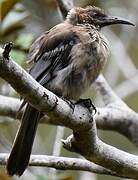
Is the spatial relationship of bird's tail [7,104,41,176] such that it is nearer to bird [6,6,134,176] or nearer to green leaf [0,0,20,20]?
bird [6,6,134,176]

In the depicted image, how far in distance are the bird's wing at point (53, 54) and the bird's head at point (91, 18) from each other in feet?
1.34

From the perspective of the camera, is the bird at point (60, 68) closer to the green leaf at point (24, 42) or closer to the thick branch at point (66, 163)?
the thick branch at point (66, 163)

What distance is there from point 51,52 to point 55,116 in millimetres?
1058

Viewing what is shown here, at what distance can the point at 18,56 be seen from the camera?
4770mm

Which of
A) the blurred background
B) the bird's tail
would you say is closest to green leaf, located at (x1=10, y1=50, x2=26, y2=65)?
the blurred background

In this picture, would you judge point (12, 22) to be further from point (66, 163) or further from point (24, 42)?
point (66, 163)

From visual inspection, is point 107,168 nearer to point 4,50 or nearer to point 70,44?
point 70,44

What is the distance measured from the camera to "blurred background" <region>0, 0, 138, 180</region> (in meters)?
4.98

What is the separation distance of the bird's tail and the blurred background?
0.29 meters

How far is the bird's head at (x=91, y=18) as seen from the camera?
4.73 m

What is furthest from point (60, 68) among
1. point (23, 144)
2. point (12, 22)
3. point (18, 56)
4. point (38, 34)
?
point (38, 34)

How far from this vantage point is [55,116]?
326 centimetres

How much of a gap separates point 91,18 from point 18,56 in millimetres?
638

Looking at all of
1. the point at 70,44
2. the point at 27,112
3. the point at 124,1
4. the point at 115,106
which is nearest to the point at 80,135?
the point at 27,112
